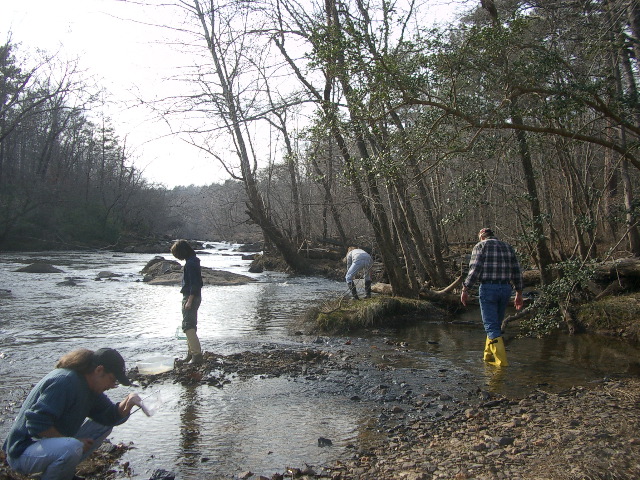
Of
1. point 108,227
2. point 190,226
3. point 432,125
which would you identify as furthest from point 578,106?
point 190,226

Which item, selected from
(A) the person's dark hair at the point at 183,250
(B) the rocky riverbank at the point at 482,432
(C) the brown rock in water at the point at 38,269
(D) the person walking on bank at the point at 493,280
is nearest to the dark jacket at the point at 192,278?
(A) the person's dark hair at the point at 183,250

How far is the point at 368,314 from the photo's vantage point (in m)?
11.0

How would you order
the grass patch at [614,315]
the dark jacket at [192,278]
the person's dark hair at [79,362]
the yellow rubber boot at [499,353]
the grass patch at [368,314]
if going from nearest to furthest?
the person's dark hair at [79,362]
the yellow rubber boot at [499,353]
the dark jacket at [192,278]
the grass patch at [614,315]
the grass patch at [368,314]

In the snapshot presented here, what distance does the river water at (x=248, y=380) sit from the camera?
4801 mm

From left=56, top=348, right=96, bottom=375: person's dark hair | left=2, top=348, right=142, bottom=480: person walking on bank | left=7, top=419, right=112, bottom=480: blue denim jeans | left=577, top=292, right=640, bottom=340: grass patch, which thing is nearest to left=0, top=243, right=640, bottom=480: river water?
left=577, top=292, right=640, bottom=340: grass patch

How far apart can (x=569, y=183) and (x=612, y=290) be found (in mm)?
2112

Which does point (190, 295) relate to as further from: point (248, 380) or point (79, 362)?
point (79, 362)

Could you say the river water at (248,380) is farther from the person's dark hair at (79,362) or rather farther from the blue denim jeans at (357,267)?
the blue denim jeans at (357,267)

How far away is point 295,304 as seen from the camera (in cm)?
1495

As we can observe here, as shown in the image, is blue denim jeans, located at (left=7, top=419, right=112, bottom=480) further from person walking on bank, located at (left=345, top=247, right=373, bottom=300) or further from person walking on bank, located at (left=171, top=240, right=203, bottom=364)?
person walking on bank, located at (left=345, top=247, right=373, bottom=300)

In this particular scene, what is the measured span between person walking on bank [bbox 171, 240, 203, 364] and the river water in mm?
578

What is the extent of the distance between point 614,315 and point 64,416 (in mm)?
8853

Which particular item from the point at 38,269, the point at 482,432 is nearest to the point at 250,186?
the point at 38,269

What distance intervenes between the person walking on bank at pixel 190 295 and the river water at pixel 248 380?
58cm
